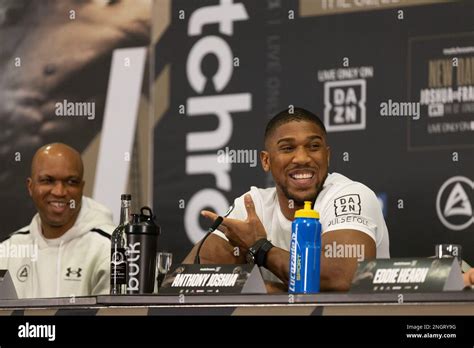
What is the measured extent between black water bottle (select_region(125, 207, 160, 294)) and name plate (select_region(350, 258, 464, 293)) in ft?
2.22

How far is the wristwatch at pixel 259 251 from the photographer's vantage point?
2.93 meters

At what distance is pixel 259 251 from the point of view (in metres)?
2.94

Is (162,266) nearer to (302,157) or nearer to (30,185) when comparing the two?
(302,157)

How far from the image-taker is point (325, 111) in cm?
383

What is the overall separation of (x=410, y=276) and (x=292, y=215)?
4.27 ft

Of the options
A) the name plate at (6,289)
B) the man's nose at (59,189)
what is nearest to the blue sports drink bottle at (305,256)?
the name plate at (6,289)

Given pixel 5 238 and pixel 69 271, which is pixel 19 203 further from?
pixel 69 271

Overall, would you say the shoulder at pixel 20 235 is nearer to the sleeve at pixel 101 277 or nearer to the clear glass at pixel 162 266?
the sleeve at pixel 101 277

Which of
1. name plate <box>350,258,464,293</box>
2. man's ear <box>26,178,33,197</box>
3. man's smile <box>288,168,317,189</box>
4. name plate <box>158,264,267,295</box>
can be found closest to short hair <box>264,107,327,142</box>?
man's smile <box>288,168,317,189</box>

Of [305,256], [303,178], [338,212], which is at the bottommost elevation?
[305,256]

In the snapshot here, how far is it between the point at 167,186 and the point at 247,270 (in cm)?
184

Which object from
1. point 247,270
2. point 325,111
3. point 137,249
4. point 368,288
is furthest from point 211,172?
point 368,288

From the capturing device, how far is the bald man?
3.88m

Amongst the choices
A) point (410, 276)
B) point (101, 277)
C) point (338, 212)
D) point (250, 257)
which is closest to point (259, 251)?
point (250, 257)
